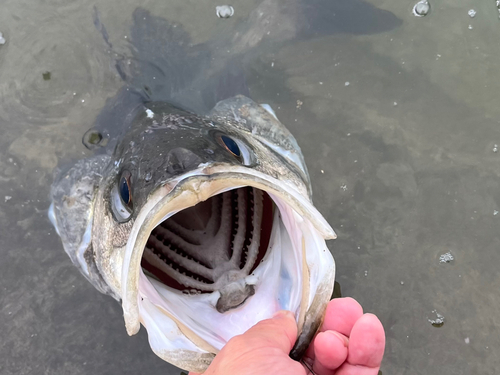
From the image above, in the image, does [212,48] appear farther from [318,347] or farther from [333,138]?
[318,347]

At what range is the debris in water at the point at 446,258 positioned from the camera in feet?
10.6

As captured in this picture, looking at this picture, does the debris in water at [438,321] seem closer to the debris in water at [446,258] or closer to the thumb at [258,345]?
the debris in water at [446,258]

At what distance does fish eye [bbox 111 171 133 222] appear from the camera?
218 centimetres

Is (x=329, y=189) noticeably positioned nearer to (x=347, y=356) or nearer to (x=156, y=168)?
(x=347, y=356)

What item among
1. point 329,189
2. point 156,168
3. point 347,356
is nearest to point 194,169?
A: point 156,168

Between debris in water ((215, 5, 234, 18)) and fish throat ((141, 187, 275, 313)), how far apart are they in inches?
82.9

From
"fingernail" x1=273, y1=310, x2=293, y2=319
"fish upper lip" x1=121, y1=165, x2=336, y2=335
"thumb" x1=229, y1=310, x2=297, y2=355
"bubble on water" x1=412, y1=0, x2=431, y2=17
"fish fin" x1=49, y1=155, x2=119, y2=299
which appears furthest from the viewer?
"bubble on water" x1=412, y1=0, x2=431, y2=17

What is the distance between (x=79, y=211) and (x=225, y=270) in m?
1.67

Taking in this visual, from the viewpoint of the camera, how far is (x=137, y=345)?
3.23 meters

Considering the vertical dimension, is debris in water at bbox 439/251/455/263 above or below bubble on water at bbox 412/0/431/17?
below

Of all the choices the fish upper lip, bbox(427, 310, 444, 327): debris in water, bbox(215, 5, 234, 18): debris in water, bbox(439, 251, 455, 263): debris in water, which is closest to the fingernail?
the fish upper lip

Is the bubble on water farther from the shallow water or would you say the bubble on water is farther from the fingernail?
the fingernail

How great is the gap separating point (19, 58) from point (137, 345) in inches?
114

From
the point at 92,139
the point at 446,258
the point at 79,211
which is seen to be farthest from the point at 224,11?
the point at 446,258
